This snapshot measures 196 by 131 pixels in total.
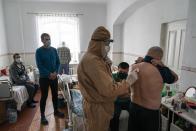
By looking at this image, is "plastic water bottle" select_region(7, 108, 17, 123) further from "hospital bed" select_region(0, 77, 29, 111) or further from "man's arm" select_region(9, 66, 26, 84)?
"man's arm" select_region(9, 66, 26, 84)

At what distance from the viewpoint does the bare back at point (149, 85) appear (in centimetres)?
153

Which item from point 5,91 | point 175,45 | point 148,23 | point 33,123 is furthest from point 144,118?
point 148,23

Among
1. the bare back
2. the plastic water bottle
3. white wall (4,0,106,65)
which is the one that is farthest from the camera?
white wall (4,0,106,65)

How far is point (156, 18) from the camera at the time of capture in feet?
10.6

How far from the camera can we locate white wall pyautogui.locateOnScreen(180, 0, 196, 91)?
225 centimetres

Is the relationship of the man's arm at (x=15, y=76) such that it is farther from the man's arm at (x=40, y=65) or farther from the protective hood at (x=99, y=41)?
the protective hood at (x=99, y=41)

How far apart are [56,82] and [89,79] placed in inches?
66.3

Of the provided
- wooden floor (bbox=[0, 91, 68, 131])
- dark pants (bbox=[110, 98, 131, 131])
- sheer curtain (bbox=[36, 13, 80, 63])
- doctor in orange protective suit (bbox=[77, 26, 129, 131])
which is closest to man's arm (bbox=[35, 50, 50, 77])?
wooden floor (bbox=[0, 91, 68, 131])

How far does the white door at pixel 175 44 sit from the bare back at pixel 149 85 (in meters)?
1.38

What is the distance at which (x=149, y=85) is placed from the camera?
153 cm

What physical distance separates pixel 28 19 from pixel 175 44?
439 cm

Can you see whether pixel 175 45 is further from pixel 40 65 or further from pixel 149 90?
pixel 40 65

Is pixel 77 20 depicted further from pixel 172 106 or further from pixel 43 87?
pixel 172 106

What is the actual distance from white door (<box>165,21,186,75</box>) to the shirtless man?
1243 millimetres
